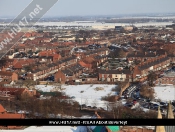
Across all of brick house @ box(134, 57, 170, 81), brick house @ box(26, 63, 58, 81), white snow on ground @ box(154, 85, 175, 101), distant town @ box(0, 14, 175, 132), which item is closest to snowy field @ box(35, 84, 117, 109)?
distant town @ box(0, 14, 175, 132)

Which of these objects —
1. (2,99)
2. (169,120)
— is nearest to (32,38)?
(2,99)

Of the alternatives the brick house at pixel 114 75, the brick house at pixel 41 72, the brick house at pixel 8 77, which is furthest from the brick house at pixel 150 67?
the brick house at pixel 8 77

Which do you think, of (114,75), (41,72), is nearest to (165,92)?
(114,75)

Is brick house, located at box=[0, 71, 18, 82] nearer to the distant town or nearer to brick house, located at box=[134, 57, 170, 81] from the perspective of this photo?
the distant town

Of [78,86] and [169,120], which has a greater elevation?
[169,120]

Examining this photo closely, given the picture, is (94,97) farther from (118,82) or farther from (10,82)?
(10,82)

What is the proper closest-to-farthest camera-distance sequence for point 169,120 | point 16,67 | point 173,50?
1. point 169,120
2. point 16,67
3. point 173,50

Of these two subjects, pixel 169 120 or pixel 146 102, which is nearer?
pixel 169 120
